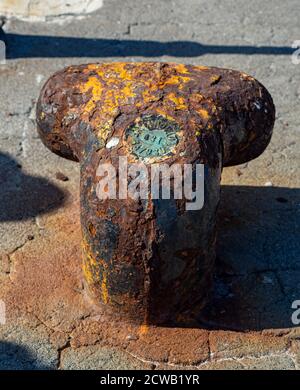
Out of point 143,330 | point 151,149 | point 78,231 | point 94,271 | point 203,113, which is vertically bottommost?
point 143,330

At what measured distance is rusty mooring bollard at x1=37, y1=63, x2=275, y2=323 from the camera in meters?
3.98

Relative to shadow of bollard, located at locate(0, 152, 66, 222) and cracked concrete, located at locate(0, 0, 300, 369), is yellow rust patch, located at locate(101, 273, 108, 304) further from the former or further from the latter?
shadow of bollard, located at locate(0, 152, 66, 222)

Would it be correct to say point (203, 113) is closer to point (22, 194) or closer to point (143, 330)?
point (143, 330)

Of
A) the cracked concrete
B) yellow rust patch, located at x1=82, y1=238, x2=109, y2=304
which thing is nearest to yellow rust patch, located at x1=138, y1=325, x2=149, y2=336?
the cracked concrete

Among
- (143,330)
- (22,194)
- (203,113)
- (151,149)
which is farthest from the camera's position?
(22,194)

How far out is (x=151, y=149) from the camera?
4.02m

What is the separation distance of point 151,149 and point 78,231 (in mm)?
1146

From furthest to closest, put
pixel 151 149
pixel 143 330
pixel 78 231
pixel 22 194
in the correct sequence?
pixel 22 194 < pixel 78 231 < pixel 143 330 < pixel 151 149

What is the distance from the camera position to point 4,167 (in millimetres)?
5590

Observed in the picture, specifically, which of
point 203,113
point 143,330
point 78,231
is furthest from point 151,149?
point 78,231

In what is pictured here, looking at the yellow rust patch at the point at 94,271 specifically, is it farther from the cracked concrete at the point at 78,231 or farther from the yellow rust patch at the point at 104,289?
the cracked concrete at the point at 78,231

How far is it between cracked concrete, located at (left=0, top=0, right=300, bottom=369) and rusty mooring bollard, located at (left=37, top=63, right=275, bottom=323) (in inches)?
7.8

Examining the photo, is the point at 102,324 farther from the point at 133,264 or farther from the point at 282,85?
the point at 282,85

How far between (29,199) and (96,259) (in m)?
1.28
